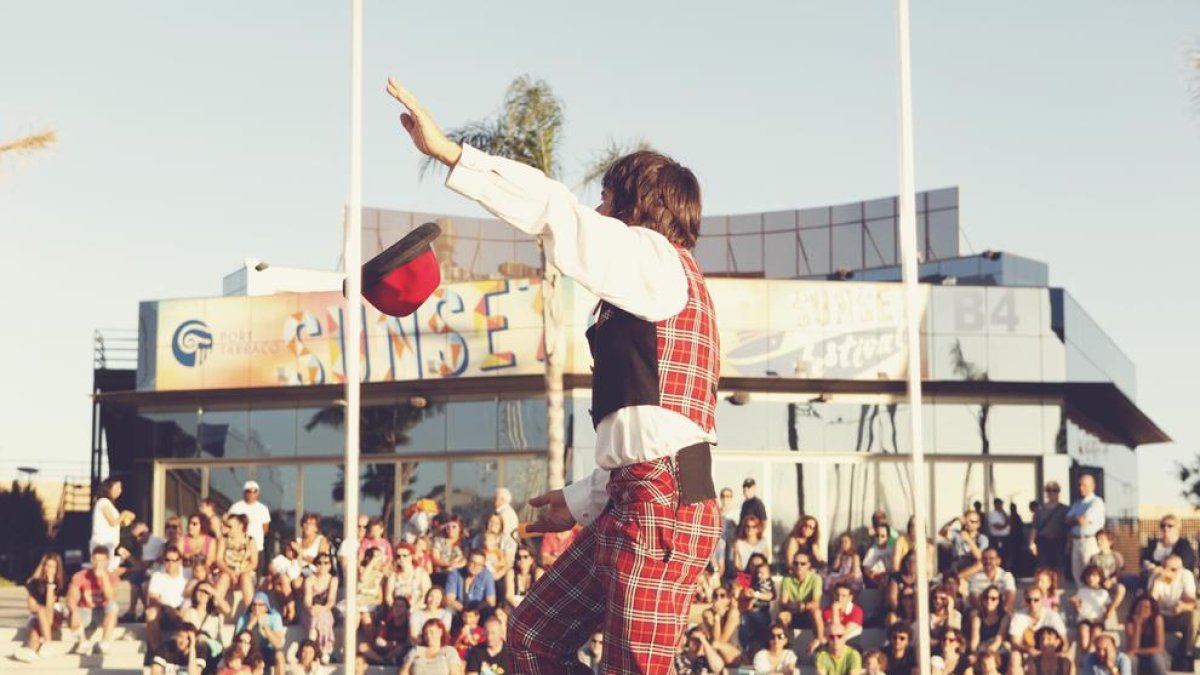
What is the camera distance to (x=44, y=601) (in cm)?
1691

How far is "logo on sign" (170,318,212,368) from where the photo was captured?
27881 millimetres

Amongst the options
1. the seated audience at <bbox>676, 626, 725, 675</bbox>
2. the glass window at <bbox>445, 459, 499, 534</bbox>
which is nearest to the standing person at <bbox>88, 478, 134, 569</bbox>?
the seated audience at <bbox>676, 626, 725, 675</bbox>

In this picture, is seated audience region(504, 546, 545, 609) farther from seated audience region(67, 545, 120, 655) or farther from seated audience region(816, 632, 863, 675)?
seated audience region(67, 545, 120, 655)

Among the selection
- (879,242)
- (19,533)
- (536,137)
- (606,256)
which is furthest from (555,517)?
(879,242)

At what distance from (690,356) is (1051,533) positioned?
14.1m

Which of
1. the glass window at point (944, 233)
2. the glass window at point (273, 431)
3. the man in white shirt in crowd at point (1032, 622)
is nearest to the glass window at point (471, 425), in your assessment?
the glass window at point (273, 431)

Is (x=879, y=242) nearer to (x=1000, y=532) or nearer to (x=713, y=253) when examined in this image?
(x=713, y=253)

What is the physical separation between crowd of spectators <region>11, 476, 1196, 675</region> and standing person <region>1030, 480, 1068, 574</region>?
22mm

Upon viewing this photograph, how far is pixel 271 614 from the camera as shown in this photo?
1556 centimetres

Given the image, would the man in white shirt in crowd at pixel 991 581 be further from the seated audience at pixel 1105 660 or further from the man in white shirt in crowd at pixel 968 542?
the seated audience at pixel 1105 660

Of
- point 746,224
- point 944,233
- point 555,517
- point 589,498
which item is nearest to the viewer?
point 589,498

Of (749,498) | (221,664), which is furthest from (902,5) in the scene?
(749,498)

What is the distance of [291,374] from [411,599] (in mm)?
12525

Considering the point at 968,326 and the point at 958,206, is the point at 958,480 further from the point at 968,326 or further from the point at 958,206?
the point at 958,206
